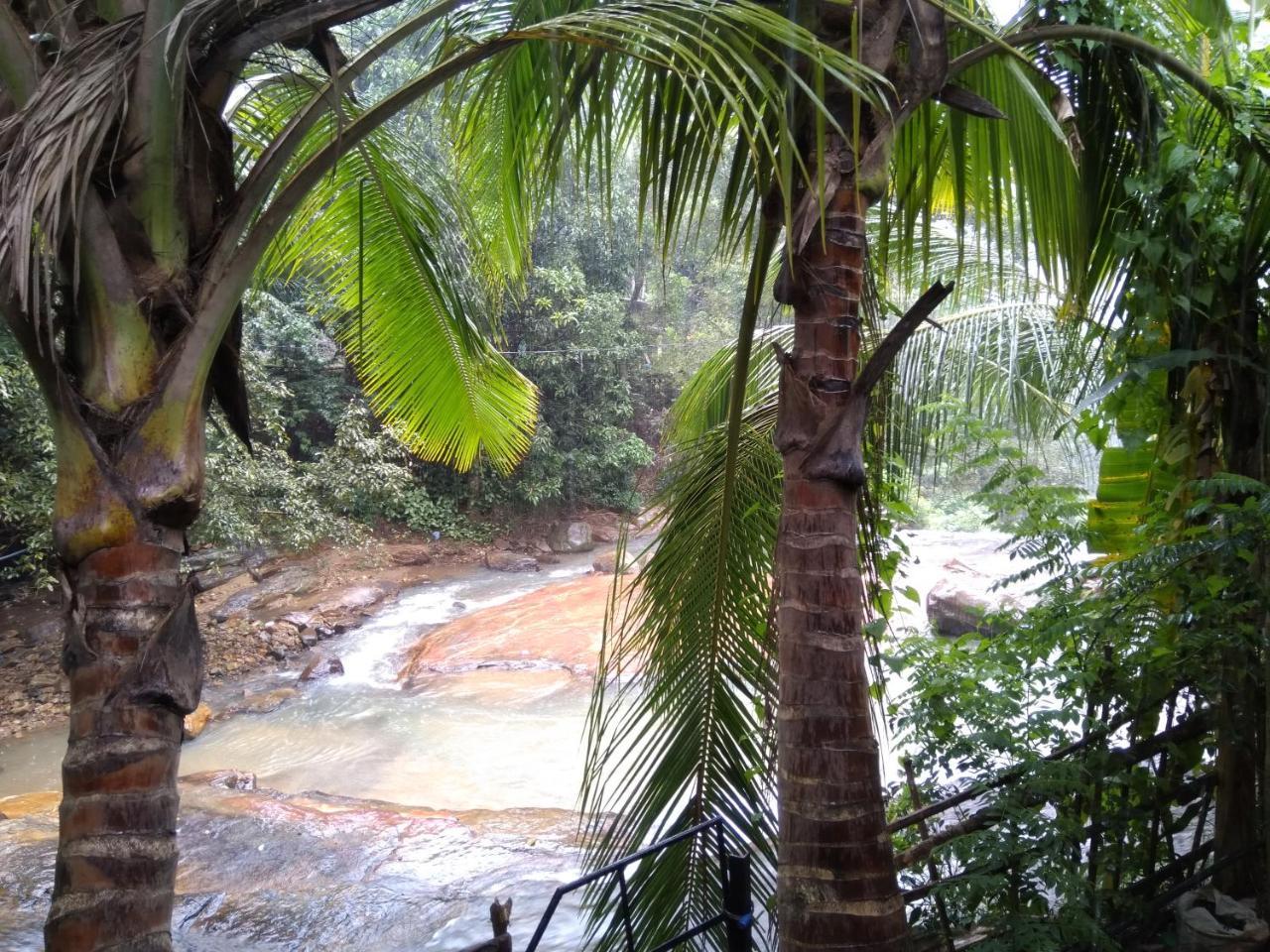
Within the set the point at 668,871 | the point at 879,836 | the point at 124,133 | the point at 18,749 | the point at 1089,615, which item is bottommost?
the point at 18,749

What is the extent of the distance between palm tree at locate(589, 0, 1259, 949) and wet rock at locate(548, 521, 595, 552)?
1418 cm

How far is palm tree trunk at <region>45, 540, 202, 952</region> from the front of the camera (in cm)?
185

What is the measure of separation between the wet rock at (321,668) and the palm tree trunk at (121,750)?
392 inches

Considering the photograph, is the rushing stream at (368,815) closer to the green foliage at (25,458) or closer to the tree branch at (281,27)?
the green foliage at (25,458)

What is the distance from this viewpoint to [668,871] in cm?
270

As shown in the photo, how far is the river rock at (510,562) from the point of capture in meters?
16.2

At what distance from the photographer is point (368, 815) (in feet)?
22.8


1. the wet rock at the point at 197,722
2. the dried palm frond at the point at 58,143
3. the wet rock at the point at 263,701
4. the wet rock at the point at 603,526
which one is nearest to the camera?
the dried palm frond at the point at 58,143

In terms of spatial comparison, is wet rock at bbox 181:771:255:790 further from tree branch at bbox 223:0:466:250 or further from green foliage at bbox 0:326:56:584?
tree branch at bbox 223:0:466:250

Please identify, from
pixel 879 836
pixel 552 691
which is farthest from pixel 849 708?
pixel 552 691

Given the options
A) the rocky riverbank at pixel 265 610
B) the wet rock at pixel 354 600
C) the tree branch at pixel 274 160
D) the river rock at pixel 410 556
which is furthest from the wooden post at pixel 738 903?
the river rock at pixel 410 556

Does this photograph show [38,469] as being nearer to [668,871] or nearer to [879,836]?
[668,871]

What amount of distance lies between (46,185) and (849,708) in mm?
1845

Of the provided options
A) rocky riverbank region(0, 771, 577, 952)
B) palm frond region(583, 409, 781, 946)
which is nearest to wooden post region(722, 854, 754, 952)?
palm frond region(583, 409, 781, 946)
